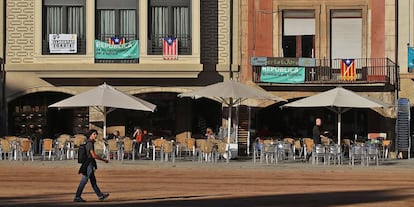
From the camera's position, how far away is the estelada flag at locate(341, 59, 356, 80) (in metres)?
35.6

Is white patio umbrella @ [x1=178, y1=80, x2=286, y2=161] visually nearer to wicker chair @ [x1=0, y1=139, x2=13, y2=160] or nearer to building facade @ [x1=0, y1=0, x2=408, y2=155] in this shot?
building facade @ [x1=0, y1=0, x2=408, y2=155]

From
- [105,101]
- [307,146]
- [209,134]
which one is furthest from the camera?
Result: [209,134]

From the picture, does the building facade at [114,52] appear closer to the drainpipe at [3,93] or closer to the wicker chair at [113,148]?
the drainpipe at [3,93]

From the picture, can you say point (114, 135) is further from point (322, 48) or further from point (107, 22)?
point (322, 48)

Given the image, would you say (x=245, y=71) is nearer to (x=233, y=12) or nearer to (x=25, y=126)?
(x=233, y=12)

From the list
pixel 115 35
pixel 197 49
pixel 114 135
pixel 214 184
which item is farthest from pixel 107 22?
pixel 214 184

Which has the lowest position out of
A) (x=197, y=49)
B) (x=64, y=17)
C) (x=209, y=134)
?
(x=209, y=134)

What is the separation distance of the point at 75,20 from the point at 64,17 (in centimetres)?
48

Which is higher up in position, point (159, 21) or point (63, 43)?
point (159, 21)

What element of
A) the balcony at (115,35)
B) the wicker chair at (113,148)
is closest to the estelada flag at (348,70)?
the balcony at (115,35)

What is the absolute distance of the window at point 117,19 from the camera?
1406 inches

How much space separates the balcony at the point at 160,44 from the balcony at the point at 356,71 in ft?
9.69

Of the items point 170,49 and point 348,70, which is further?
point 348,70

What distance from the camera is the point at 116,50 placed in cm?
3525
